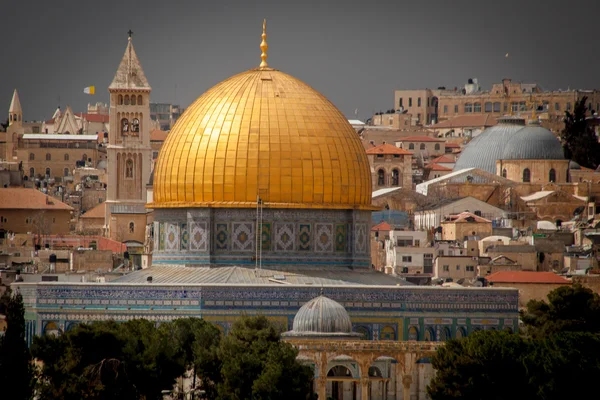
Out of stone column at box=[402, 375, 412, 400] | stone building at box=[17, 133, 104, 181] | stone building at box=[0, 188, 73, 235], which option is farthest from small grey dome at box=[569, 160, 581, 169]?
stone column at box=[402, 375, 412, 400]

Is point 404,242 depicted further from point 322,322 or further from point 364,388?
point 364,388

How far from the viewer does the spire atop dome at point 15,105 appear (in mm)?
148250

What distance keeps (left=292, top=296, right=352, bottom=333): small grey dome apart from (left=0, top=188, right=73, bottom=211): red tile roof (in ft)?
172

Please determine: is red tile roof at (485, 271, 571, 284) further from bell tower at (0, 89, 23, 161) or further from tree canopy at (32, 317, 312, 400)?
bell tower at (0, 89, 23, 161)

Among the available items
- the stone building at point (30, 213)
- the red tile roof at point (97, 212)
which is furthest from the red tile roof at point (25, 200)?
the red tile roof at point (97, 212)

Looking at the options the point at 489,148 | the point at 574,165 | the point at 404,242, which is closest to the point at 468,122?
the point at 574,165

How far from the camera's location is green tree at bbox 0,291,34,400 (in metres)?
45.7

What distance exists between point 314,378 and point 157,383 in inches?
166

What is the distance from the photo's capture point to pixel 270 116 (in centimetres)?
5616

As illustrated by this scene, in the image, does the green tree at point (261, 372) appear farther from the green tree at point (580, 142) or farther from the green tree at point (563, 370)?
the green tree at point (580, 142)

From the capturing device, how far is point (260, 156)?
55500 mm

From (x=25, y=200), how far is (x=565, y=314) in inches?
1857

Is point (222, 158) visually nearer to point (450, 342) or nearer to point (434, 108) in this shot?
point (450, 342)

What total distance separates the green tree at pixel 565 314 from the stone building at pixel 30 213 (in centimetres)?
4316
